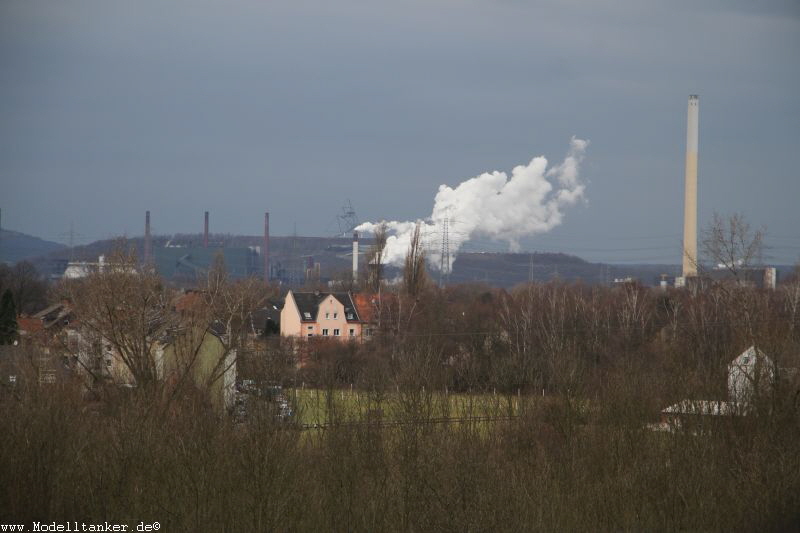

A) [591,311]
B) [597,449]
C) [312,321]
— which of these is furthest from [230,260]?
[597,449]

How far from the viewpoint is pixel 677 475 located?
49.3ft

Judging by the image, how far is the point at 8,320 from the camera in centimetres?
3525

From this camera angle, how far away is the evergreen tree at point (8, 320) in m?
33.0

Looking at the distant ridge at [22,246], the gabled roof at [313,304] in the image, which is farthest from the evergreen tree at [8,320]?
the distant ridge at [22,246]

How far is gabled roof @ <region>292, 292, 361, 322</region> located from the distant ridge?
2931 inches

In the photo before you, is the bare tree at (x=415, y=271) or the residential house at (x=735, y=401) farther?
the bare tree at (x=415, y=271)

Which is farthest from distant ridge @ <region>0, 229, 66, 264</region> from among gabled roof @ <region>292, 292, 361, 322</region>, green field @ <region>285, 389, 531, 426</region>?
green field @ <region>285, 389, 531, 426</region>

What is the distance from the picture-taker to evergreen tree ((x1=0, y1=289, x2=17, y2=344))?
1299 inches

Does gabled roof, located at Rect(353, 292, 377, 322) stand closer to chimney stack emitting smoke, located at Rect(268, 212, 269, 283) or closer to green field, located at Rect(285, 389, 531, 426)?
green field, located at Rect(285, 389, 531, 426)

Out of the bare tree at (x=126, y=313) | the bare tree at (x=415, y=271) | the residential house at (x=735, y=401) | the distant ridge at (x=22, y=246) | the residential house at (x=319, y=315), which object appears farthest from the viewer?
the distant ridge at (x=22, y=246)

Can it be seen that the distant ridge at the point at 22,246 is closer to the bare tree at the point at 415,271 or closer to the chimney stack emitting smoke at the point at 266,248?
the chimney stack emitting smoke at the point at 266,248
